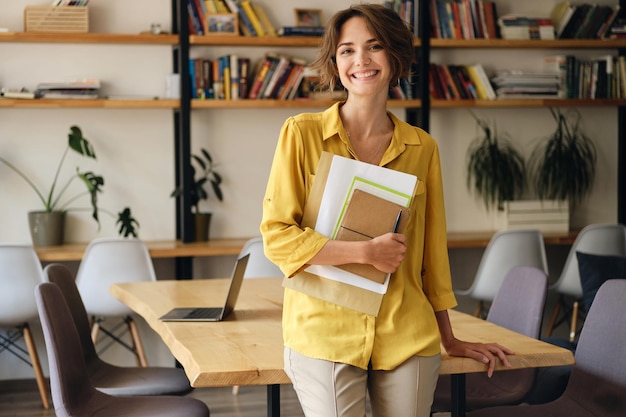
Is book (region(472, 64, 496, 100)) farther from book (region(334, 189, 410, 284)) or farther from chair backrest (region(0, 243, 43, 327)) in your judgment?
book (region(334, 189, 410, 284))

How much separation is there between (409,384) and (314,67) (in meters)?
0.77

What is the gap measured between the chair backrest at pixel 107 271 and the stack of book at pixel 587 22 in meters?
3.13

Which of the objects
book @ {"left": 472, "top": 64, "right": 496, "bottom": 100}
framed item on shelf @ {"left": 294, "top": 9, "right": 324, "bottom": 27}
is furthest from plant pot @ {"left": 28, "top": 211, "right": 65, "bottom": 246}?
book @ {"left": 472, "top": 64, "right": 496, "bottom": 100}

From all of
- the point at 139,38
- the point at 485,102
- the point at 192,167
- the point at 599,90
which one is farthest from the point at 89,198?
the point at 599,90

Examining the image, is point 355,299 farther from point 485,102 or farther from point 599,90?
point 599,90

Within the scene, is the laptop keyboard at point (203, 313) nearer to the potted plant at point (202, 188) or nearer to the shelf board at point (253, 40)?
the potted plant at point (202, 188)

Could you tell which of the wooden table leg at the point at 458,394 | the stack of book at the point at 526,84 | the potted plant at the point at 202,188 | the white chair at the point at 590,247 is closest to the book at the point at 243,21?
the potted plant at the point at 202,188

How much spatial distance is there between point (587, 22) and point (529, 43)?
49 cm

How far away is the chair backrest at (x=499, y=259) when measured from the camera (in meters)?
5.24

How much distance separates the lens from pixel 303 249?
A: 73.7 inches

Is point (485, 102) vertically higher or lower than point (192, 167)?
higher

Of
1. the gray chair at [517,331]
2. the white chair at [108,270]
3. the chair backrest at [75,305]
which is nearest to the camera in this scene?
the gray chair at [517,331]

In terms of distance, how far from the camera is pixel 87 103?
5168 millimetres

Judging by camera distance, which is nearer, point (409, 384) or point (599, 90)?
point (409, 384)
